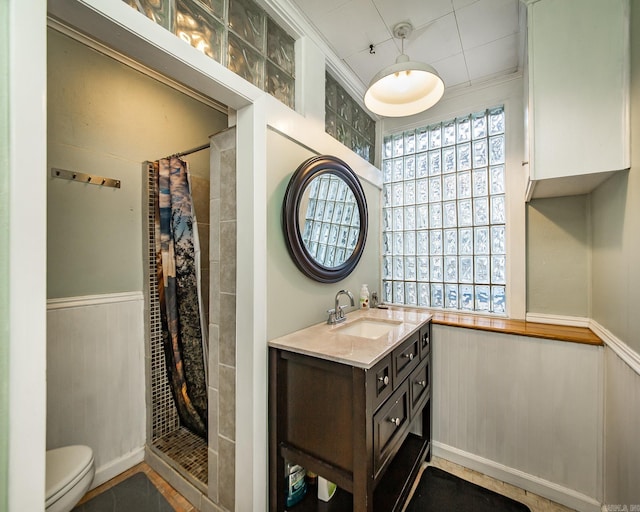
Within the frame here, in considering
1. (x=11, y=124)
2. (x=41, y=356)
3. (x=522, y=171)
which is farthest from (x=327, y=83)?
(x=41, y=356)

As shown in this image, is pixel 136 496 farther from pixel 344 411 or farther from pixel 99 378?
pixel 344 411

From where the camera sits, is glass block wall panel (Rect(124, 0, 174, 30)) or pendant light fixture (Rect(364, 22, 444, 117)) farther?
pendant light fixture (Rect(364, 22, 444, 117))

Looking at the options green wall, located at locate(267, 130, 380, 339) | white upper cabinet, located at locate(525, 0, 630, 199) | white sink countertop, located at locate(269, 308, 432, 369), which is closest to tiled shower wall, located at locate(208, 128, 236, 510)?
green wall, located at locate(267, 130, 380, 339)

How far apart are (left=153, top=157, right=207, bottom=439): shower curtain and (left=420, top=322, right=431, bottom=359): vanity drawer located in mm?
1385

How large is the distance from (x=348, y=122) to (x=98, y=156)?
174cm

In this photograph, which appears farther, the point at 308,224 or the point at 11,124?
the point at 308,224

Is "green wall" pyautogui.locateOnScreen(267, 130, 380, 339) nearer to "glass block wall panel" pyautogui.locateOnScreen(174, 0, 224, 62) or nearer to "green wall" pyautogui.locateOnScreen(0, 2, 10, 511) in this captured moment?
"glass block wall panel" pyautogui.locateOnScreen(174, 0, 224, 62)

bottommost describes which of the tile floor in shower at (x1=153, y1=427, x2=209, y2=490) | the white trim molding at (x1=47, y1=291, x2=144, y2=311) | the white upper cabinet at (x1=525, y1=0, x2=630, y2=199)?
the tile floor in shower at (x1=153, y1=427, x2=209, y2=490)

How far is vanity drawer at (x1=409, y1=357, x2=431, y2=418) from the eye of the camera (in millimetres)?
1550

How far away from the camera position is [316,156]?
1628 millimetres

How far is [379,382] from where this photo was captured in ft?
3.81

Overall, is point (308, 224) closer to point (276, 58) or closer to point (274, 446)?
point (276, 58)

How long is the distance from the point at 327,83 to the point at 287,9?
1.77 ft

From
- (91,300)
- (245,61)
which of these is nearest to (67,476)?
(91,300)
